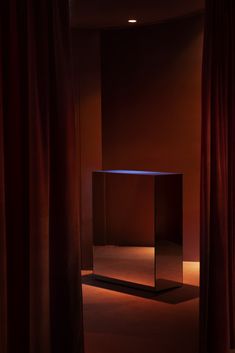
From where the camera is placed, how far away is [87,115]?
16.7ft

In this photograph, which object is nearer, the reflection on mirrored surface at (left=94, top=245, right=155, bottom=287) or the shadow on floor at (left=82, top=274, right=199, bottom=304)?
the shadow on floor at (left=82, top=274, right=199, bottom=304)

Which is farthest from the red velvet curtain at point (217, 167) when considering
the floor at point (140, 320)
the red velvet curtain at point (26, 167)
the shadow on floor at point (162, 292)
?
the shadow on floor at point (162, 292)

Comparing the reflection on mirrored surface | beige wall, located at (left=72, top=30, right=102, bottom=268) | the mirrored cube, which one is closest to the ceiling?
beige wall, located at (left=72, top=30, right=102, bottom=268)

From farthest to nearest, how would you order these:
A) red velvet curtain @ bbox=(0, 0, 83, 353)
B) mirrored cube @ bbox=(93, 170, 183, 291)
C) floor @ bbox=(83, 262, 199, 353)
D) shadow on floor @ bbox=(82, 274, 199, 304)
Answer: mirrored cube @ bbox=(93, 170, 183, 291), shadow on floor @ bbox=(82, 274, 199, 304), floor @ bbox=(83, 262, 199, 353), red velvet curtain @ bbox=(0, 0, 83, 353)

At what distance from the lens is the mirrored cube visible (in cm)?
430

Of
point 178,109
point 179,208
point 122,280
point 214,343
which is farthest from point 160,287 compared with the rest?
point 178,109

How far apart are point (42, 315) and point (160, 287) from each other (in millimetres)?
2467

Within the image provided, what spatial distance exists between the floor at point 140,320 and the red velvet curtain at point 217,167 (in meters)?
0.30

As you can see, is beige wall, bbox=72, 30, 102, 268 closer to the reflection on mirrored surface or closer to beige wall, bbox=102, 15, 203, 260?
beige wall, bbox=102, 15, 203, 260

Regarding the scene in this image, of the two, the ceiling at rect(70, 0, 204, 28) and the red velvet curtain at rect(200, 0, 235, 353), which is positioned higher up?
the ceiling at rect(70, 0, 204, 28)

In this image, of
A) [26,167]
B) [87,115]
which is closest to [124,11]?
[87,115]

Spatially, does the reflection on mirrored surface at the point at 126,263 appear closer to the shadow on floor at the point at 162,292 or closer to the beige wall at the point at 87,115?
the shadow on floor at the point at 162,292

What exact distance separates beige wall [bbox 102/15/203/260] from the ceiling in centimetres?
29

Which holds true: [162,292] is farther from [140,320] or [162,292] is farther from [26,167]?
[26,167]
